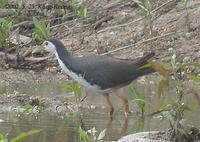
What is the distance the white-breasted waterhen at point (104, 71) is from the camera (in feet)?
31.8

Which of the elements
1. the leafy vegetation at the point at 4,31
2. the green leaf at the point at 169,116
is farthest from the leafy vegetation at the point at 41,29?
the green leaf at the point at 169,116

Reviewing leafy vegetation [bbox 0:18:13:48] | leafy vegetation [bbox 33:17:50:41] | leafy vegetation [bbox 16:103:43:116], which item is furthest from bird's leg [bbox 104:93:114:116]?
leafy vegetation [bbox 0:18:13:48]

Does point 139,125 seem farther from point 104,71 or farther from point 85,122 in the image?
point 104,71

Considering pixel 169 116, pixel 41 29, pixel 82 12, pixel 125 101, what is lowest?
pixel 125 101

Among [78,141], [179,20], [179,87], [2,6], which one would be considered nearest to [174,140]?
[179,87]

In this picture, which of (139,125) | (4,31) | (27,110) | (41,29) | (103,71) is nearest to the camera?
(139,125)

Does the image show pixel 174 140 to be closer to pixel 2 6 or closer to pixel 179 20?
pixel 179 20

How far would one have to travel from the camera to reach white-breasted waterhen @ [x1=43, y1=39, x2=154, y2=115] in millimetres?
9695

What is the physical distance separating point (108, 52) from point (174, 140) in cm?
604

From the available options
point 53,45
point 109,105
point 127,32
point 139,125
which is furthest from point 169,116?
point 127,32

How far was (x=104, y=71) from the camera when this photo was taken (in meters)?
9.85

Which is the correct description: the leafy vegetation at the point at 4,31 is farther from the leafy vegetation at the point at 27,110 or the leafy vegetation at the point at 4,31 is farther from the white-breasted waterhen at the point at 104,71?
the leafy vegetation at the point at 27,110

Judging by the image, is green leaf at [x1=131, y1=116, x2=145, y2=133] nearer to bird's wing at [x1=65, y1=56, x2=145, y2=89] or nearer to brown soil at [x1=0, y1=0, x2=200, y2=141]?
bird's wing at [x1=65, y1=56, x2=145, y2=89]

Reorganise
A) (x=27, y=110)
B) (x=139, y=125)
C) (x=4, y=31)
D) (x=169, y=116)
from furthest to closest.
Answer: (x=4, y=31) < (x=27, y=110) < (x=139, y=125) < (x=169, y=116)
